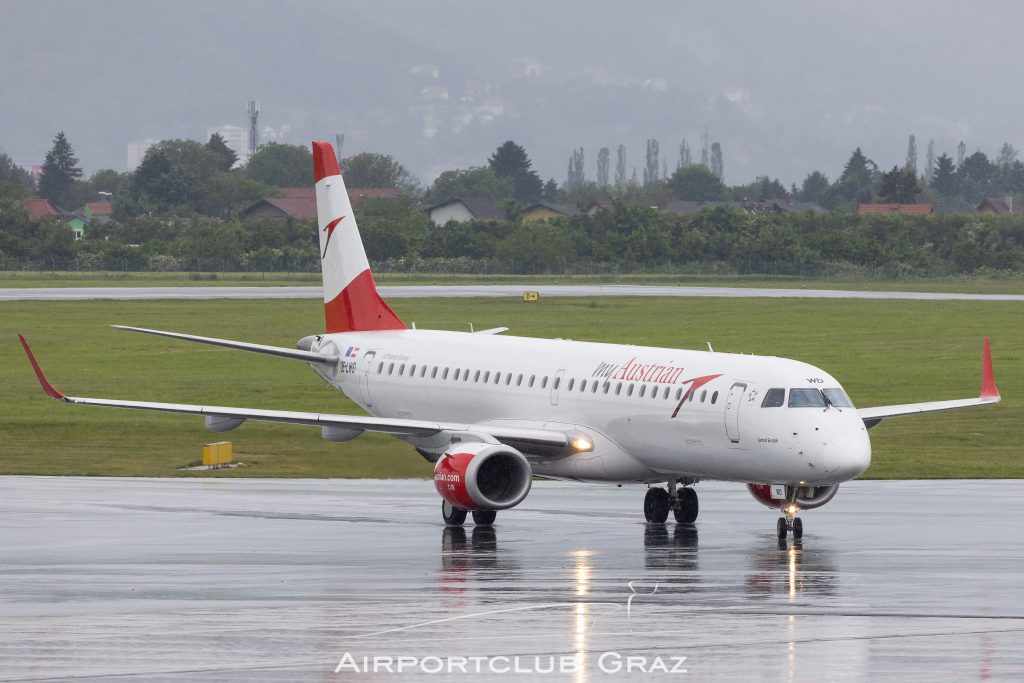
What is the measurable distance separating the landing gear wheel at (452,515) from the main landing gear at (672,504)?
13.2 ft

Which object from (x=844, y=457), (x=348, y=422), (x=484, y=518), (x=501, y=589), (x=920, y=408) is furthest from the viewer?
(x=920, y=408)

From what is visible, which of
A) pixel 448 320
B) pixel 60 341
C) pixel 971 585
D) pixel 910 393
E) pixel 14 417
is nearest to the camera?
pixel 971 585

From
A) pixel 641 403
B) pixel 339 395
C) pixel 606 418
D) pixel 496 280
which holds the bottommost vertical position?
pixel 339 395

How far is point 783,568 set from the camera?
28.9 m

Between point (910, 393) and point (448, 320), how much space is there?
41.3 m

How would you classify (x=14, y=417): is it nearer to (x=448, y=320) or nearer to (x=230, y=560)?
(x=230, y=560)

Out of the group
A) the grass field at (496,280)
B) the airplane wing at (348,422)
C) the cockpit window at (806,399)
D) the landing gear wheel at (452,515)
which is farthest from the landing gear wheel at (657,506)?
the grass field at (496,280)

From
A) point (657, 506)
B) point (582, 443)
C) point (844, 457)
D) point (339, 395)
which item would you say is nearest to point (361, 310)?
point (582, 443)

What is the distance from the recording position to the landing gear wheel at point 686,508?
35.7m

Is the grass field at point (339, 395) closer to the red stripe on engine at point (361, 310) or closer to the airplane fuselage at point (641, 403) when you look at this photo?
the red stripe on engine at point (361, 310)

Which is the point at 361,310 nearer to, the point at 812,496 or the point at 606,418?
the point at 606,418

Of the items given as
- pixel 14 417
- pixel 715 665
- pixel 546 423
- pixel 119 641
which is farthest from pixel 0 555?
pixel 14 417

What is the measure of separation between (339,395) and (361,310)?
22.7 m

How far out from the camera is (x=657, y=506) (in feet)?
118
